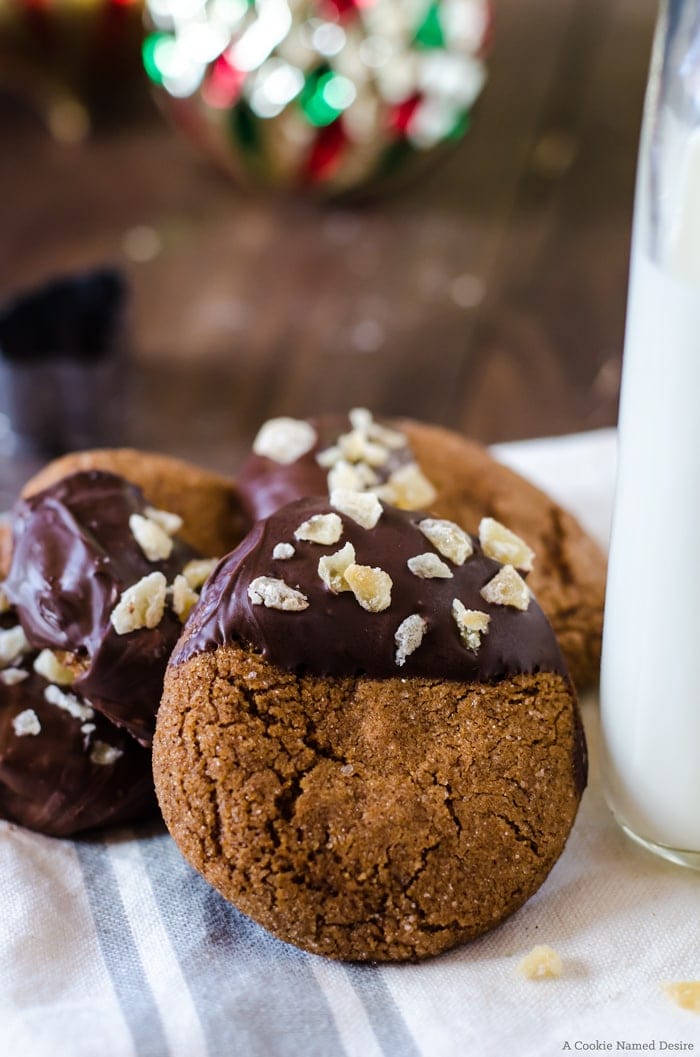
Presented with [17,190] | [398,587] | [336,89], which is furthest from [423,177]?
[398,587]

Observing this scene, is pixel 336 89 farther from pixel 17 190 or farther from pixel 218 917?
pixel 218 917

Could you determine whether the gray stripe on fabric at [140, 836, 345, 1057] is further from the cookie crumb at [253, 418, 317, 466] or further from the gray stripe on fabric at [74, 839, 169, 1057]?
the cookie crumb at [253, 418, 317, 466]

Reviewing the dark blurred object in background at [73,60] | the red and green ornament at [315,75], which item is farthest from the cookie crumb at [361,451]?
the dark blurred object in background at [73,60]

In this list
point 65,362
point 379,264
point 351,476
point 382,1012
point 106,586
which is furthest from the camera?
point 379,264

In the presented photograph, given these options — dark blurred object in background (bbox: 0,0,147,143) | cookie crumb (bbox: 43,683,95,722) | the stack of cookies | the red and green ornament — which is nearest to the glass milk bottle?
the stack of cookies

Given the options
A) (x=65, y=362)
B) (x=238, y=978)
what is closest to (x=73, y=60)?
(x=65, y=362)

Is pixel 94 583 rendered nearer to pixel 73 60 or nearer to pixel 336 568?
pixel 336 568
